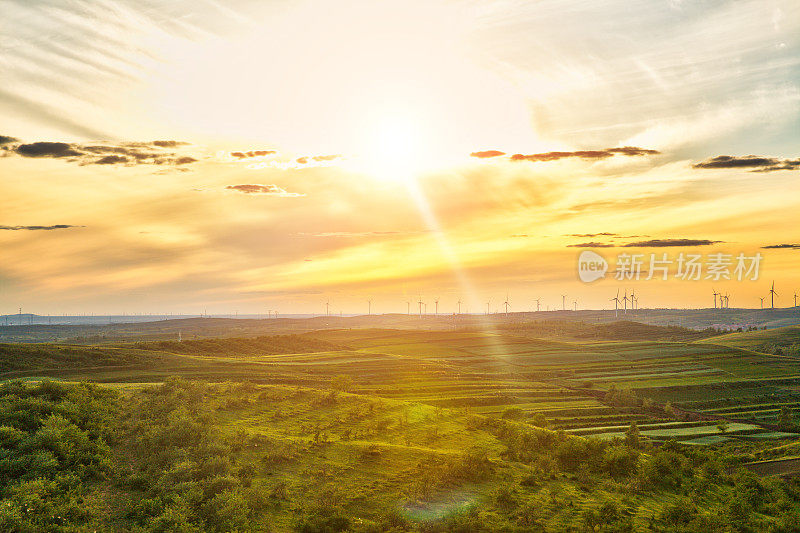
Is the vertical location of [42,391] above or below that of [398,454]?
above

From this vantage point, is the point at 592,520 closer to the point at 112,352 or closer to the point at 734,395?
the point at 112,352

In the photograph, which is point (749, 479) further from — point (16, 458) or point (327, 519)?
point (16, 458)

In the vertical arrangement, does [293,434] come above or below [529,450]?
above

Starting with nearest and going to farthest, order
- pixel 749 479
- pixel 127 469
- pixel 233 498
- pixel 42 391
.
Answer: pixel 233 498 → pixel 127 469 → pixel 42 391 → pixel 749 479

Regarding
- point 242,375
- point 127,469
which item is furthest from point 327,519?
point 242,375

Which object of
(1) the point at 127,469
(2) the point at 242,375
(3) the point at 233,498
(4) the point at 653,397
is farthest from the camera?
(4) the point at 653,397

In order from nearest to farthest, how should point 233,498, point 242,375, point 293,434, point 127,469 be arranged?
point 233,498
point 127,469
point 293,434
point 242,375

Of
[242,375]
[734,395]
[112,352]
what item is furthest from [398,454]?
[734,395]

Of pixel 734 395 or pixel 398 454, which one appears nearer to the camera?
pixel 398 454

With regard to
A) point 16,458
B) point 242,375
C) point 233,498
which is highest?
point 16,458
